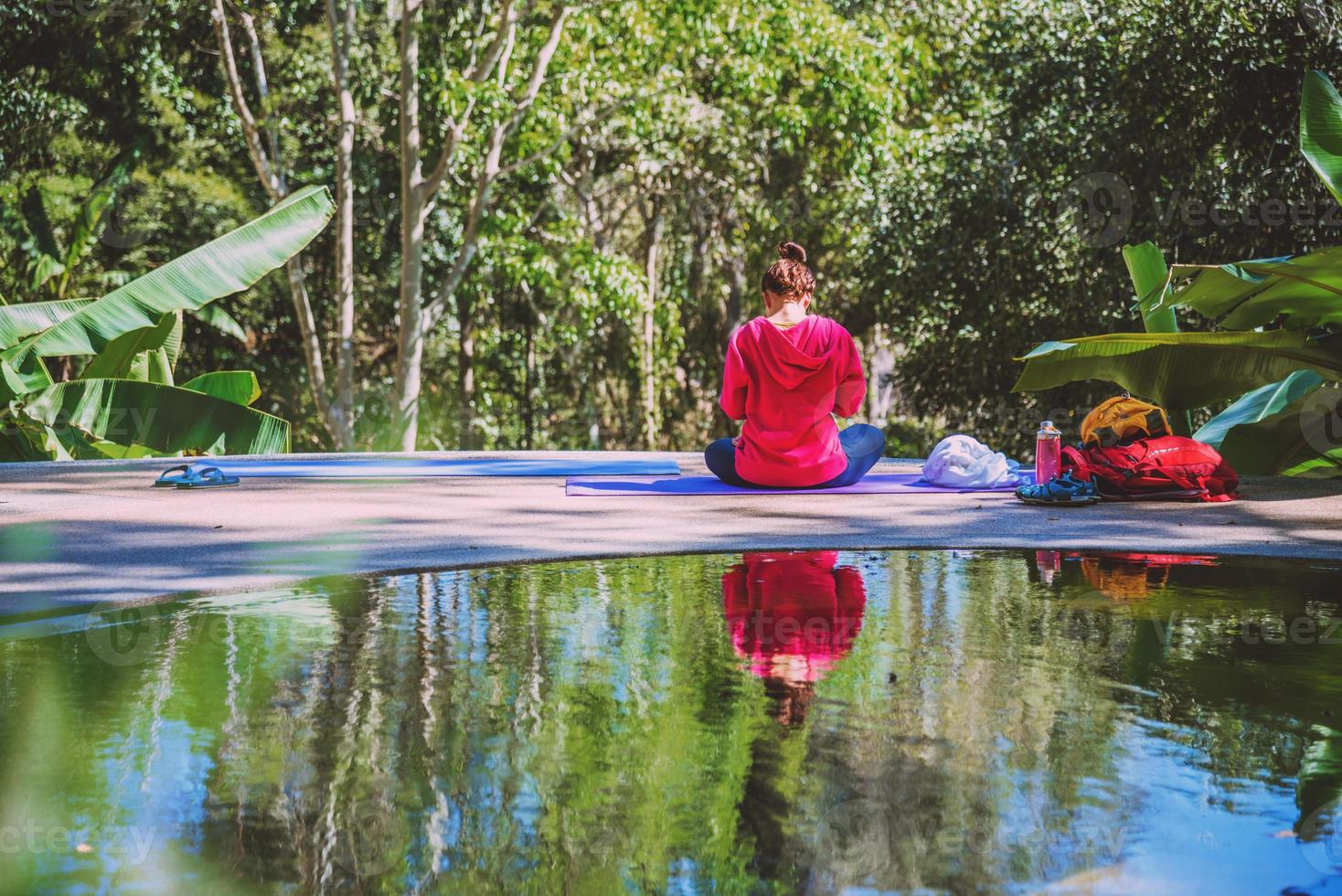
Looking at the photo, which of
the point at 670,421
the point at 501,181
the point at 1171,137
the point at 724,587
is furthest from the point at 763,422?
the point at 670,421

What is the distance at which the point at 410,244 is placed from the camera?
1391cm

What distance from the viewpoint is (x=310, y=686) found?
9.00 feet

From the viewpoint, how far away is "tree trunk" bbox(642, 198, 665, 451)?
17266 millimetres

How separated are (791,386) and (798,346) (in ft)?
0.72

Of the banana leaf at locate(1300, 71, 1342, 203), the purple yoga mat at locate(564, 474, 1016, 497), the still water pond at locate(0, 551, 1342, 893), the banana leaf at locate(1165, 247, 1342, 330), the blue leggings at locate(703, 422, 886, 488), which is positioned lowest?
the still water pond at locate(0, 551, 1342, 893)

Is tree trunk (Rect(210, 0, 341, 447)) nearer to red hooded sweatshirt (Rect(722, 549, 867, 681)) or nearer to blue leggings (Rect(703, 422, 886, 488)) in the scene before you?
blue leggings (Rect(703, 422, 886, 488))

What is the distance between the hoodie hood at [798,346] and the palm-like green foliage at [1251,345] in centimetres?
110

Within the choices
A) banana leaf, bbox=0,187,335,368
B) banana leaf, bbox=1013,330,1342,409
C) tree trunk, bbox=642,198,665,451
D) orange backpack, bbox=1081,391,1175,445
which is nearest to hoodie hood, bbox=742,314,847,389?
banana leaf, bbox=1013,330,1342,409

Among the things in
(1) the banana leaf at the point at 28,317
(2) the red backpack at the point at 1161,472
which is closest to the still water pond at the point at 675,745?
(2) the red backpack at the point at 1161,472

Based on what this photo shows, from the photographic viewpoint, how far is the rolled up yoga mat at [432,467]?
8.25 metres

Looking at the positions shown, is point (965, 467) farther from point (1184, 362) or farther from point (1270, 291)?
point (1270, 291)

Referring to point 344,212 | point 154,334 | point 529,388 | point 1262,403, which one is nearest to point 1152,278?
point 1262,403

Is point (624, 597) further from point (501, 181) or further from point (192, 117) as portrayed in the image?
point (192, 117)

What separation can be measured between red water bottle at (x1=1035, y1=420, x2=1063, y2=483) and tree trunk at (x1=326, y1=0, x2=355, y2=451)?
366 inches
